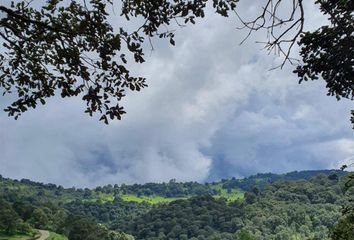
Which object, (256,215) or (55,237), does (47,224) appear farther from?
(256,215)

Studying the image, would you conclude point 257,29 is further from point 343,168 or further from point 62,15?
point 343,168

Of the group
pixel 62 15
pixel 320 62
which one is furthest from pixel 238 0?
pixel 320 62

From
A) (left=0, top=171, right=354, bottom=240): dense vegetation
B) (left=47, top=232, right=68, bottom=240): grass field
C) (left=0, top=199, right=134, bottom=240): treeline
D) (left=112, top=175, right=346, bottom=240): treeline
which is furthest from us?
(left=112, top=175, right=346, bottom=240): treeline

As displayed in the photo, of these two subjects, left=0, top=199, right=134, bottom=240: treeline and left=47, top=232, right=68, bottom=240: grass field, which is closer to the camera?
left=0, top=199, right=134, bottom=240: treeline

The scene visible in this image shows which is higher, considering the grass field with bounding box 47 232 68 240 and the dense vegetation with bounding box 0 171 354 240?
the dense vegetation with bounding box 0 171 354 240

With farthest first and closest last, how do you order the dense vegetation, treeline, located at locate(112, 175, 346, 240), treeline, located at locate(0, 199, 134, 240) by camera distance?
treeline, located at locate(112, 175, 346, 240), the dense vegetation, treeline, located at locate(0, 199, 134, 240)

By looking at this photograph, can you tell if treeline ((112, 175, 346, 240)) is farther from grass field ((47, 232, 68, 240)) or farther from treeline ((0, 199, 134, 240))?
grass field ((47, 232, 68, 240))

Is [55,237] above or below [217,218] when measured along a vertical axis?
below

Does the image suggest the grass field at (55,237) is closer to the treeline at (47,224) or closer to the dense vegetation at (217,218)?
the dense vegetation at (217,218)

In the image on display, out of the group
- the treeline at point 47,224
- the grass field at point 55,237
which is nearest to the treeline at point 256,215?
the treeline at point 47,224

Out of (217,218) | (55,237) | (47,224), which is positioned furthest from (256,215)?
(47,224)

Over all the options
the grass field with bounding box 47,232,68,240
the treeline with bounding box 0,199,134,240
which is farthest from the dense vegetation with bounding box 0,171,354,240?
the grass field with bounding box 47,232,68,240

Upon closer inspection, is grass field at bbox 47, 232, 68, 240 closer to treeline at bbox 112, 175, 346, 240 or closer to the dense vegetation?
the dense vegetation

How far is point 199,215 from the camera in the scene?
131625mm
